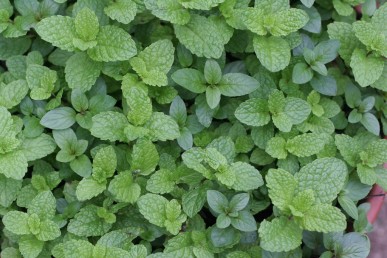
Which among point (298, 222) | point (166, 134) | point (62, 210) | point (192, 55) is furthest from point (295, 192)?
point (62, 210)

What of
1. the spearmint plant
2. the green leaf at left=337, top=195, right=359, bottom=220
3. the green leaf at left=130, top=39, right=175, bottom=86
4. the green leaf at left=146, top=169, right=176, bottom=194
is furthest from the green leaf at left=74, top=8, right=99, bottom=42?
the green leaf at left=337, top=195, right=359, bottom=220

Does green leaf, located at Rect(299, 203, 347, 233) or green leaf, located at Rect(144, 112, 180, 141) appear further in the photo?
green leaf, located at Rect(144, 112, 180, 141)

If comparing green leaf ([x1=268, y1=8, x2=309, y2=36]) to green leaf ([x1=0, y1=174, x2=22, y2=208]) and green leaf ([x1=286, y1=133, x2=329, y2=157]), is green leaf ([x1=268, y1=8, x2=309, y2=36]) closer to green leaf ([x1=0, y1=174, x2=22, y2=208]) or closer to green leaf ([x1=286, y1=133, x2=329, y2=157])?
green leaf ([x1=286, y1=133, x2=329, y2=157])

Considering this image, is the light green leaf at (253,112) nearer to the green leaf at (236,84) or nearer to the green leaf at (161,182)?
the green leaf at (236,84)

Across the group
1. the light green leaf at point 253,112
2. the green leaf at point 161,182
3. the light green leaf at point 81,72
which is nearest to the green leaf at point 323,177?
the light green leaf at point 253,112

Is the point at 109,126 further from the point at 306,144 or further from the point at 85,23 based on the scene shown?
the point at 306,144

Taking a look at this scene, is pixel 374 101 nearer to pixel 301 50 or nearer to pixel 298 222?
pixel 301 50

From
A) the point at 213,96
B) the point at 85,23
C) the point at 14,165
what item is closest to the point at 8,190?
the point at 14,165
